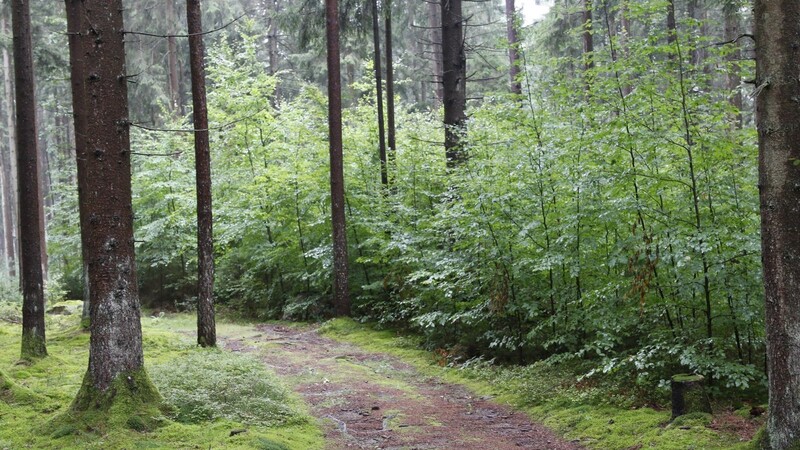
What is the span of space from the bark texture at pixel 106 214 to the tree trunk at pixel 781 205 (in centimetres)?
551

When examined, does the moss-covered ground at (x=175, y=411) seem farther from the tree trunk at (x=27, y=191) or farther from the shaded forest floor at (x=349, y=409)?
the tree trunk at (x=27, y=191)

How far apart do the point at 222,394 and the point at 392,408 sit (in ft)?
7.06

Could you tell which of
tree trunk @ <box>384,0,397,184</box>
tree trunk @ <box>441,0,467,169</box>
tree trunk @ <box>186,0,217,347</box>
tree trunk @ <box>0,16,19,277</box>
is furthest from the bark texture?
tree trunk @ <box>0,16,19,277</box>

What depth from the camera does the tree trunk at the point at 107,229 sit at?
232 inches

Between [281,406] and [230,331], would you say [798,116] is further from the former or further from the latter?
[230,331]

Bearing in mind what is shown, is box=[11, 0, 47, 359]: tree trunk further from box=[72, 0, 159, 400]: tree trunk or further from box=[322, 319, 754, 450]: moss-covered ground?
box=[322, 319, 754, 450]: moss-covered ground

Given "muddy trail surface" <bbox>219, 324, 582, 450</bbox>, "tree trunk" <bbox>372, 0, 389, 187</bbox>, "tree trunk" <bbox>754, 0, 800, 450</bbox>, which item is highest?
"tree trunk" <bbox>372, 0, 389, 187</bbox>

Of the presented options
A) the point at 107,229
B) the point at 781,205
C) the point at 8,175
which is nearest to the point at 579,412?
the point at 781,205

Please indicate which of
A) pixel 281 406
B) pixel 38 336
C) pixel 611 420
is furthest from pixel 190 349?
pixel 611 420

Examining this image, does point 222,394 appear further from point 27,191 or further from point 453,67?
point 453,67

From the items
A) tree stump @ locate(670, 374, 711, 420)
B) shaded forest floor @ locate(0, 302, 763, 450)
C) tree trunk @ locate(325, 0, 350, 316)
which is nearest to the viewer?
shaded forest floor @ locate(0, 302, 763, 450)

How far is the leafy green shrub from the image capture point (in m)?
6.46

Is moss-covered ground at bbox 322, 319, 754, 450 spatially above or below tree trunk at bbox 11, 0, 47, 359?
below

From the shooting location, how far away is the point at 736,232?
6.39 m
